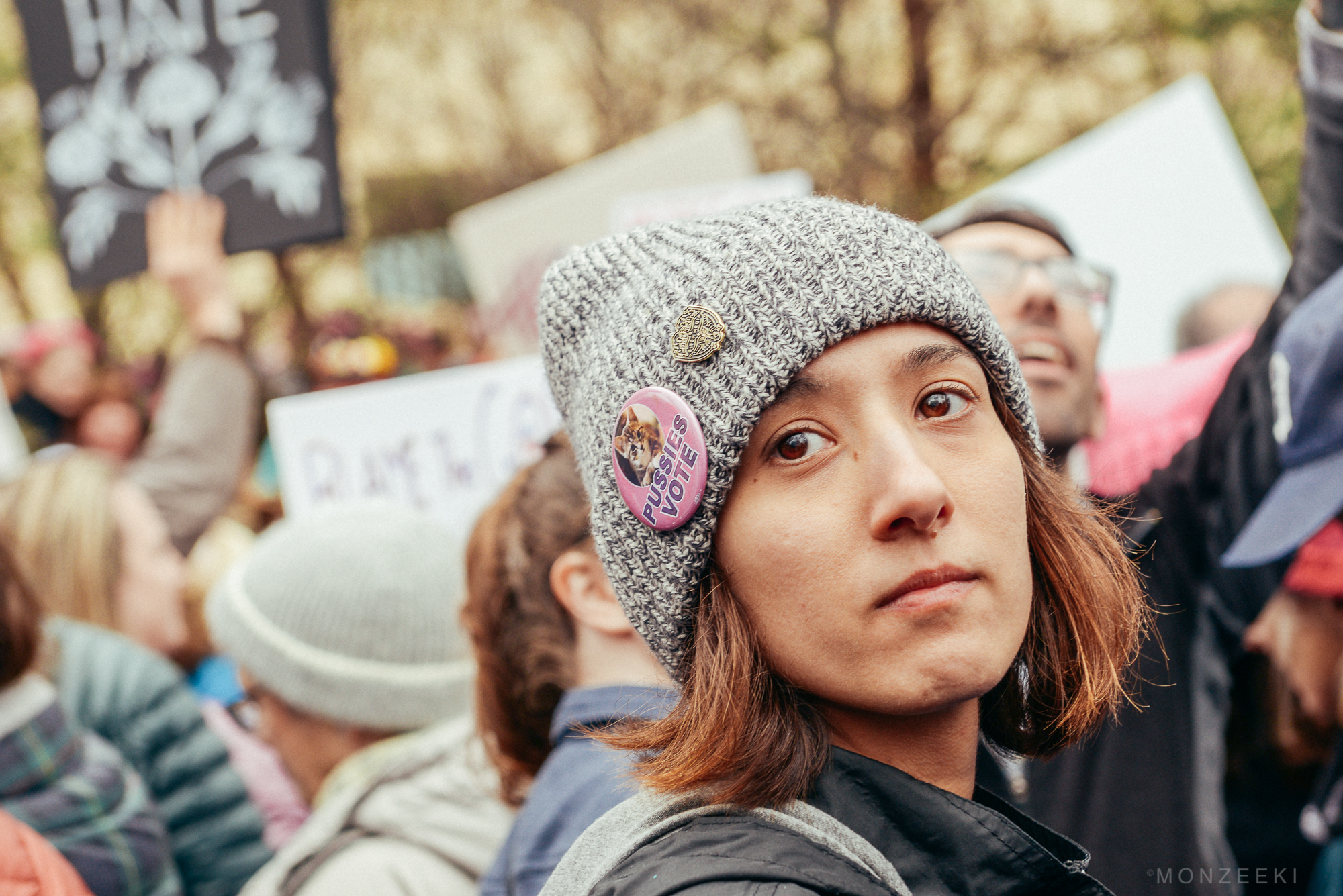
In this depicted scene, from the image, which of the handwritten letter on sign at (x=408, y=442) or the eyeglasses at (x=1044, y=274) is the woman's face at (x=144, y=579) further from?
the eyeglasses at (x=1044, y=274)

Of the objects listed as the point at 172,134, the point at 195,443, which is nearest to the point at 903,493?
the point at 195,443

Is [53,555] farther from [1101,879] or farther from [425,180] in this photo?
[425,180]

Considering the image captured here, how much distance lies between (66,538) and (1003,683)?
2991 millimetres

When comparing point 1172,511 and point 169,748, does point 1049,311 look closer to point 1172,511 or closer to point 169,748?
point 1172,511

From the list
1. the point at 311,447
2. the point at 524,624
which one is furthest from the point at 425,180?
the point at 524,624

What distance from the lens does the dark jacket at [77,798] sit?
1.74 m

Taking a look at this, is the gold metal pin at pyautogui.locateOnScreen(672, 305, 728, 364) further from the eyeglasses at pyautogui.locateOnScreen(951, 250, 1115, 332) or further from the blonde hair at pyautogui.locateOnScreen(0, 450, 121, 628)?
the blonde hair at pyautogui.locateOnScreen(0, 450, 121, 628)

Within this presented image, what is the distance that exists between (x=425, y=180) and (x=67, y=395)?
5994 mm

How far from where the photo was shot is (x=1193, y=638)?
6.01ft

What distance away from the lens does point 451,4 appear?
9844 mm

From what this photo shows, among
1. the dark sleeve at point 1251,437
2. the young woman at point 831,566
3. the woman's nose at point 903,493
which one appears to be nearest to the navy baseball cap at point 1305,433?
the dark sleeve at point 1251,437

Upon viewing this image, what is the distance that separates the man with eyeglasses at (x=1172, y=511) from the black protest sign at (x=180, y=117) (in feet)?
7.85

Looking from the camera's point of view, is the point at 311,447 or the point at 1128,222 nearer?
the point at 1128,222

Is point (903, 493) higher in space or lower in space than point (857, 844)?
higher
